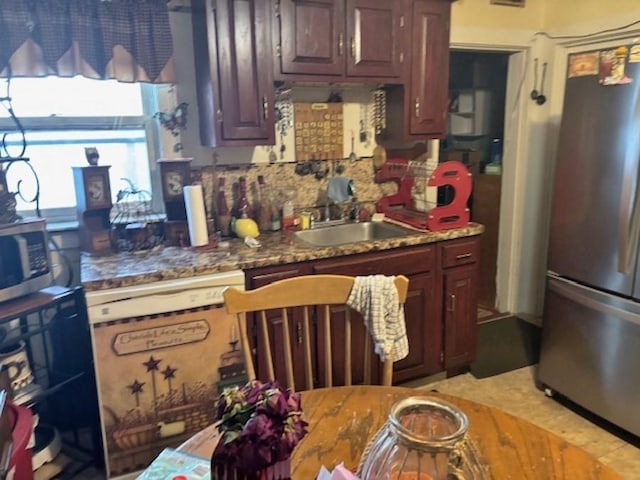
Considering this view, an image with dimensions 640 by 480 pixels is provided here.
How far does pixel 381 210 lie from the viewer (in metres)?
3.09

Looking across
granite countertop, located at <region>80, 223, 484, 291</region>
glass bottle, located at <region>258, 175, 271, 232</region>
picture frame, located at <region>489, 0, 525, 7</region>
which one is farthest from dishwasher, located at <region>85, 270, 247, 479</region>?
picture frame, located at <region>489, 0, 525, 7</region>

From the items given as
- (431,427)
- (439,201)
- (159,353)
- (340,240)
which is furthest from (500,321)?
(431,427)

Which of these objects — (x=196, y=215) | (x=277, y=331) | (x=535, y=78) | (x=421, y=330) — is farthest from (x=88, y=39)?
(x=535, y=78)

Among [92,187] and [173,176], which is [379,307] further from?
[92,187]

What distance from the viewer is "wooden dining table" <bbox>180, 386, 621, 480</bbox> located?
3.39 feet

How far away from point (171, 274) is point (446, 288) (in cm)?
151

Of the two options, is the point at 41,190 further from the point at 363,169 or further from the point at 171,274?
the point at 363,169

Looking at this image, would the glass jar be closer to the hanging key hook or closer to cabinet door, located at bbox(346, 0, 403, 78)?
cabinet door, located at bbox(346, 0, 403, 78)

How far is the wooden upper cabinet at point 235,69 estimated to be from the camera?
230cm

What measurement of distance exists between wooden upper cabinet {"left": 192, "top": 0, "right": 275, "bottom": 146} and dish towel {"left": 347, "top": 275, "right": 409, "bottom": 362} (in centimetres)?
121

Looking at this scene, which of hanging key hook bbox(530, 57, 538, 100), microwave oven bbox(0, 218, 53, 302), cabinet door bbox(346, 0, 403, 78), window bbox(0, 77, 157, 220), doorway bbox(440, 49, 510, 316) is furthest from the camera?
doorway bbox(440, 49, 510, 316)

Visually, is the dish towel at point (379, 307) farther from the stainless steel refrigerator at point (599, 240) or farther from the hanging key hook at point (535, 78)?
the hanging key hook at point (535, 78)

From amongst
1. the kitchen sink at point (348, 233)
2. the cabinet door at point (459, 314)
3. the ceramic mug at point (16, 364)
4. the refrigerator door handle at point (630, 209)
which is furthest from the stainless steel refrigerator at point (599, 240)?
the ceramic mug at point (16, 364)

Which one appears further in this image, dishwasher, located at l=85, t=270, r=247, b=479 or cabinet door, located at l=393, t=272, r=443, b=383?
cabinet door, located at l=393, t=272, r=443, b=383
